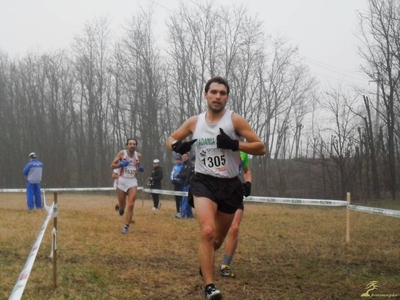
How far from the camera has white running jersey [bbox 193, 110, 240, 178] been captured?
5.20m

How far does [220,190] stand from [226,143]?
53 cm

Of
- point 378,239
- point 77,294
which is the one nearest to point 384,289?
point 77,294

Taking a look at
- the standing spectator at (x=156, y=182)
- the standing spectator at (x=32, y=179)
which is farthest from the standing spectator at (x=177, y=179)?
the standing spectator at (x=32, y=179)

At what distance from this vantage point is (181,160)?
16.6 metres

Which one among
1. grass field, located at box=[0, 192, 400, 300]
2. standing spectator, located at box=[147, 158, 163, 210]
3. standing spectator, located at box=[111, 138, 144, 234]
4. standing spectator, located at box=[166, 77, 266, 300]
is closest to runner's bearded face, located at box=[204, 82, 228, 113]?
standing spectator, located at box=[166, 77, 266, 300]

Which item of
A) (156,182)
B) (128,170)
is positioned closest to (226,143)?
(128,170)

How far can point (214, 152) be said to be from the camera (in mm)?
5199

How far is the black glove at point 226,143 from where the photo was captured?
Answer: 499 centimetres

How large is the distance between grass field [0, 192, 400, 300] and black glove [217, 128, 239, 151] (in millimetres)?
1610

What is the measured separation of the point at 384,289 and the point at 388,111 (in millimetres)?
27419

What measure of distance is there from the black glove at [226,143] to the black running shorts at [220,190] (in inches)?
15.9

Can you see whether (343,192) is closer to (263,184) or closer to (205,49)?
(263,184)

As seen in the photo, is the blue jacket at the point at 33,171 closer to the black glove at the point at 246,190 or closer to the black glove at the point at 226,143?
the black glove at the point at 246,190

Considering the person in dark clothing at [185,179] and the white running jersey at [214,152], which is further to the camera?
the person in dark clothing at [185,179]
